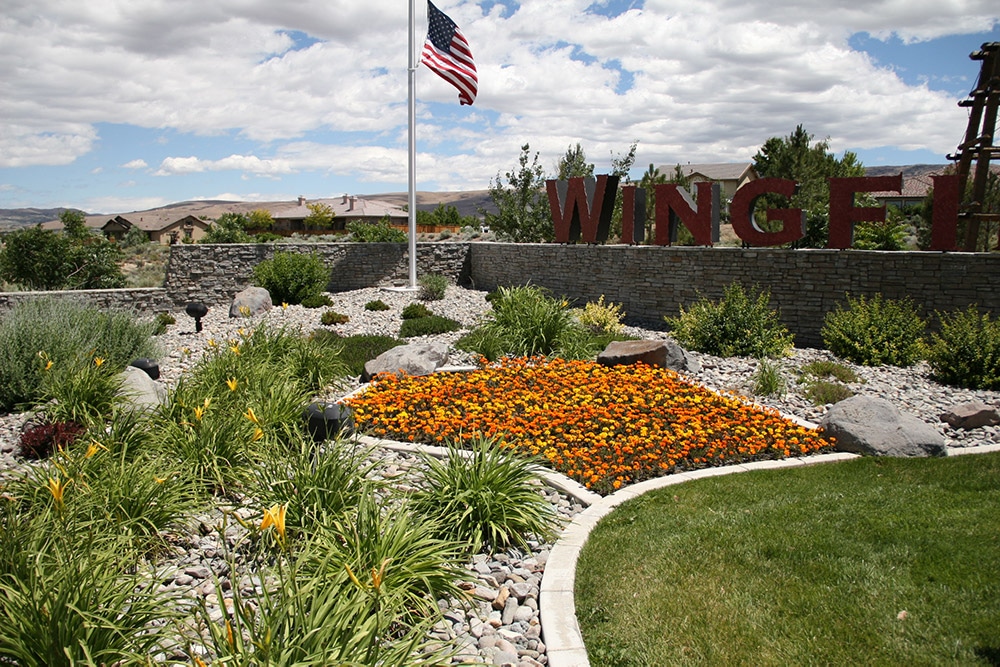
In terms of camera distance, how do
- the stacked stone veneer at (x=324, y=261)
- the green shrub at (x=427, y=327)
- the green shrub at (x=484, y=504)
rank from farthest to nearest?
the stacked stone veneer at (x=324, y=261) < the green shrub at (x=427, y=327) < the green shrub at (x=484, y=504)

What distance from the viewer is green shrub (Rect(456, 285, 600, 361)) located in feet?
35.1

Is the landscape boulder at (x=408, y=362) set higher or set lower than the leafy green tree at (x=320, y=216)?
lower

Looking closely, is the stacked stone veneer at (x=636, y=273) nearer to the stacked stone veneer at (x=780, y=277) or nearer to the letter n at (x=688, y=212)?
the stacked stone veneer at (x=780, y=277)

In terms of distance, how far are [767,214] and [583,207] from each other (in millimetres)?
5399

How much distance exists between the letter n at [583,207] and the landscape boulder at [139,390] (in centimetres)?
1192

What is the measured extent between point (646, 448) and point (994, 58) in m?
11.3

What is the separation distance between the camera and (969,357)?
9.48 m

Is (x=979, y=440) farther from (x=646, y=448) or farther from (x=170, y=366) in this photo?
(x=170, y=366)

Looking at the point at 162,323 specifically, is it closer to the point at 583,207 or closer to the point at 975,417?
the point at 583,207

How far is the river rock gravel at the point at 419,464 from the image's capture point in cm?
389

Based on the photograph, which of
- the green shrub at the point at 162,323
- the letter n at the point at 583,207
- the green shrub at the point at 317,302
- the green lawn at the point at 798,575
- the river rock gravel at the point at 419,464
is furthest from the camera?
the green shrub at the point at 317,302

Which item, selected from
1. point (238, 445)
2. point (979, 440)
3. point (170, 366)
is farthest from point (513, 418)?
point (170, 366)

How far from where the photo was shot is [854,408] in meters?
7.27

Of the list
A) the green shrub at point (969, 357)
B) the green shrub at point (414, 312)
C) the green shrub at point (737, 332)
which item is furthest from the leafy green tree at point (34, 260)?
the green shrub at point (969, 357)
